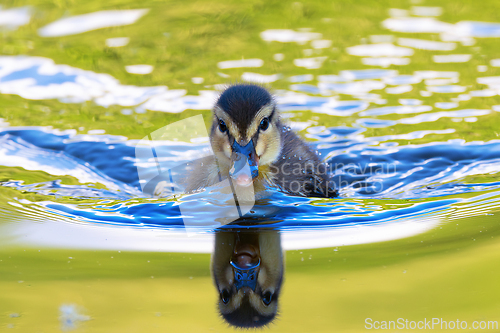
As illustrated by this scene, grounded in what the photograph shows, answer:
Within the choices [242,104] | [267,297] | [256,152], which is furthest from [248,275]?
[242,104]

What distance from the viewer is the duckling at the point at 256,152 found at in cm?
381

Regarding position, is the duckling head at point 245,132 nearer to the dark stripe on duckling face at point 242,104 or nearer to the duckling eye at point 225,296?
the dark stripe on duckling face at point 242,104

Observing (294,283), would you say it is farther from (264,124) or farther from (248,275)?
(264,124)

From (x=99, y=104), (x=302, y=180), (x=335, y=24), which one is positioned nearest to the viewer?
(x=302, y=180)

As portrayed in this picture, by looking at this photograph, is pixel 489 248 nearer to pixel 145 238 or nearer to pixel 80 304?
pixel 145 238

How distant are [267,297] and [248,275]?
23 centimetres

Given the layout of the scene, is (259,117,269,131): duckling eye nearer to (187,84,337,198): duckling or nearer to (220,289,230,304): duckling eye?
(187,84,337,198): duckling

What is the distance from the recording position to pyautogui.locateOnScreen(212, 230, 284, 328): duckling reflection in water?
2775 millimetres

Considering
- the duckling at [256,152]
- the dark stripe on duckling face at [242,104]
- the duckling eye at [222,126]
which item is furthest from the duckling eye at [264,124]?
the duckling eye at [222,126]

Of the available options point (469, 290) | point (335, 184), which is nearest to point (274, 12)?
point (335, 184)

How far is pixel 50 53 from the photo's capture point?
25.5 feet

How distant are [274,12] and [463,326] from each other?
292 inches

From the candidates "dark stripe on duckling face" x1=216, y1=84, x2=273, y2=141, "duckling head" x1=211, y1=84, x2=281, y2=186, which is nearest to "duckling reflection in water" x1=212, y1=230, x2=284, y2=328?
"duckling head" x1=211, y1=84, x2=281, y2=186

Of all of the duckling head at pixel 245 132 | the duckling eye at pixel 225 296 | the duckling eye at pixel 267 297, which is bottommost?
the duckling eye at pixel 267 297
